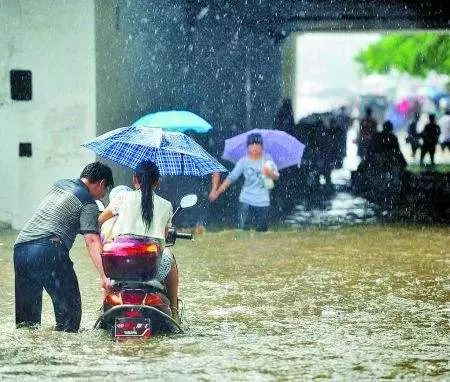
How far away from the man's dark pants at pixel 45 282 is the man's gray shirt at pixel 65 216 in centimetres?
6

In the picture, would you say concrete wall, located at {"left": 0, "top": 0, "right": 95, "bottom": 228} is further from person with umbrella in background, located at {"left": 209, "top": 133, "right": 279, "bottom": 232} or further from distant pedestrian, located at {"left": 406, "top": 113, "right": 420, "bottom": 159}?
distant pedestrian, located at {"left": 406, "top": 113, "right": 420, "bottom": 159}

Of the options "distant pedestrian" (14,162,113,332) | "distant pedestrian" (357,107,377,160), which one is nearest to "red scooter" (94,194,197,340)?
"distant pedestrian" (14,162,113,332)

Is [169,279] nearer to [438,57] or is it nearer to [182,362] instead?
[182,362]

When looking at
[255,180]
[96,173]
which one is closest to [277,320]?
[96,173]

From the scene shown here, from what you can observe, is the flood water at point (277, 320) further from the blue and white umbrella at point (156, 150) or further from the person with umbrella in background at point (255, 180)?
the blue and white umbrella at point (156, 150)

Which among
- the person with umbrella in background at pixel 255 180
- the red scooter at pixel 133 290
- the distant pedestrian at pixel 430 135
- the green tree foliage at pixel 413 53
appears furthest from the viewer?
the green tree foliage at pixel 413 53

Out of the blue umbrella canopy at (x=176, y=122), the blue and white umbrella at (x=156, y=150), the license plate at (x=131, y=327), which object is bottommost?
the license plate at (x=131, y=327)

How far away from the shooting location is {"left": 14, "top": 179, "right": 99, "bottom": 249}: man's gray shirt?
287 inches

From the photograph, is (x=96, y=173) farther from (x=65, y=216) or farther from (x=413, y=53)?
(x=413, y=53)

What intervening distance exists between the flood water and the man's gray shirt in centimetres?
72

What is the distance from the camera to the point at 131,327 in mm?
7016

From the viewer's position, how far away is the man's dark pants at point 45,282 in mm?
7266

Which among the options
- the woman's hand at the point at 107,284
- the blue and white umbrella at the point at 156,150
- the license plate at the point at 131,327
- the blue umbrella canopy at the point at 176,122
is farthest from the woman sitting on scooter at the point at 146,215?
the blue umbrella canopy at the point at 176,122

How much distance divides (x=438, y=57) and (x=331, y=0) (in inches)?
868
